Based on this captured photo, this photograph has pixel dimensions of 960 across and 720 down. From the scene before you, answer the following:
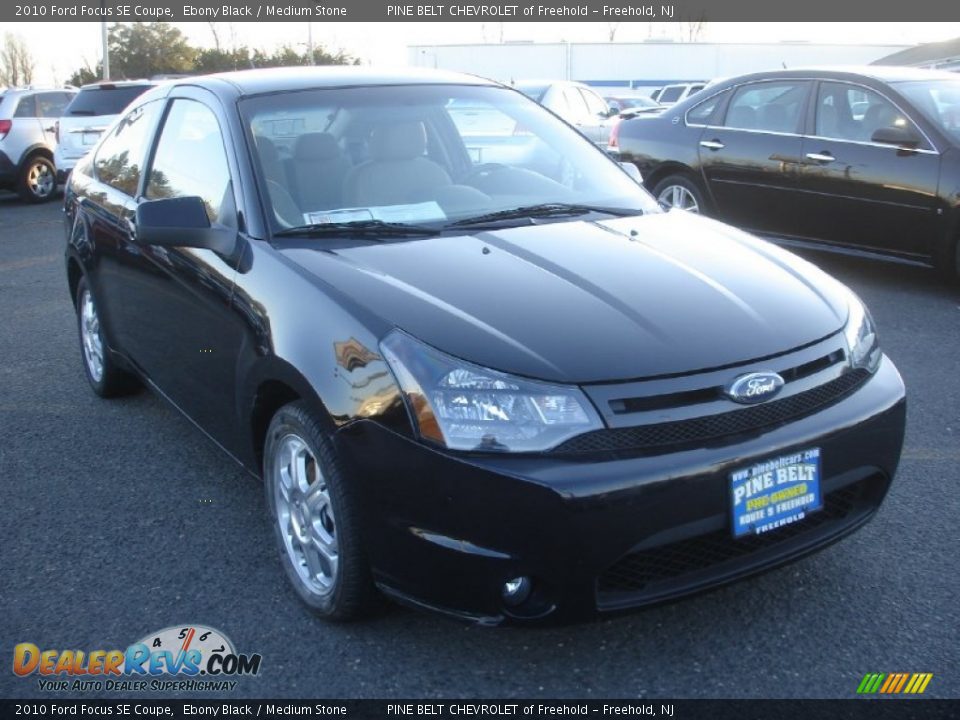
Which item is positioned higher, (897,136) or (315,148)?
(315,148)

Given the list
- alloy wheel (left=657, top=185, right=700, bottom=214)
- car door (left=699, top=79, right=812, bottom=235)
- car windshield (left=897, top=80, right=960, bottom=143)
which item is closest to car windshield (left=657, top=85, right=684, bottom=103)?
alloy wheel (left=657, top=185, right=700, bottom=214)

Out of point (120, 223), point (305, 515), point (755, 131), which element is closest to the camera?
point (305, 515)

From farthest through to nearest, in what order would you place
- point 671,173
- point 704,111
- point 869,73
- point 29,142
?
point 29,142, point 671,173, point 704,111, point 869,73

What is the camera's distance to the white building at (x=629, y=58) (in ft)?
158

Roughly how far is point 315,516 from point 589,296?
101cm

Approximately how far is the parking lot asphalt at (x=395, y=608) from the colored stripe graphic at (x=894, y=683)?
31 mm

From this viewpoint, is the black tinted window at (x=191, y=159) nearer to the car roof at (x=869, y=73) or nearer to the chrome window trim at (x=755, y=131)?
→ the chrome window trim at (x=755, y=131)

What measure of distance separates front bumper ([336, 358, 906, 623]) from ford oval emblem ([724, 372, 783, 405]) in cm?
9

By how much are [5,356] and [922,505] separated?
5.03 m

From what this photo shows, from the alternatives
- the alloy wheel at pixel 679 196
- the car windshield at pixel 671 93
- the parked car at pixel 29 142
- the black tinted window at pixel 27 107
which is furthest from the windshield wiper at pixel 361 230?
the car windshield at pixel 671 93

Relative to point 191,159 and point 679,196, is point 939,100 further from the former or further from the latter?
point 191,159

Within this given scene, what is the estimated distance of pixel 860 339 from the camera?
3.03 meters

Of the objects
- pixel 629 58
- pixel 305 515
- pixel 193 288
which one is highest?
pixel 629 58

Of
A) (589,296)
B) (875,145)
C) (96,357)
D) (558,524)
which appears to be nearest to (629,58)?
(875,145)
